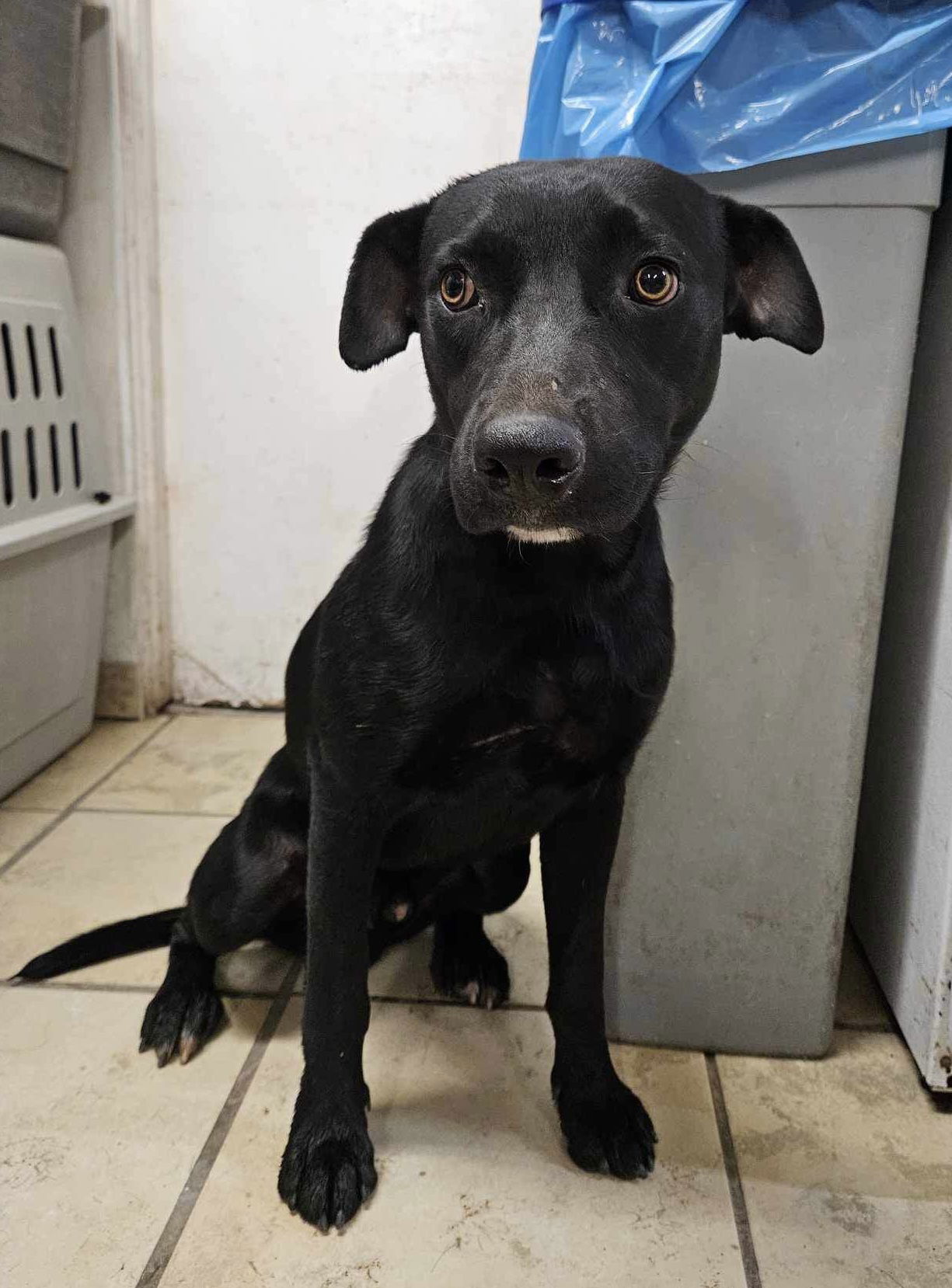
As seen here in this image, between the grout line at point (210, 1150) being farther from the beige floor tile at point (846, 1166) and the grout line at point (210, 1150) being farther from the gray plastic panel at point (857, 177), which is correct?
the gray plastic panel at point (857, 177)

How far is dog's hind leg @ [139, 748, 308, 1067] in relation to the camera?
4.12 feet

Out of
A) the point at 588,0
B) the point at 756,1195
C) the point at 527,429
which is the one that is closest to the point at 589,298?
the point at 527,429

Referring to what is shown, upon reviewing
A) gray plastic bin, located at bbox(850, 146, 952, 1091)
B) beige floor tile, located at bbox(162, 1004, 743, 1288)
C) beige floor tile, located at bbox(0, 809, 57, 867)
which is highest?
gray plastic bin, located at bbox(850, 146, 952, 1091)

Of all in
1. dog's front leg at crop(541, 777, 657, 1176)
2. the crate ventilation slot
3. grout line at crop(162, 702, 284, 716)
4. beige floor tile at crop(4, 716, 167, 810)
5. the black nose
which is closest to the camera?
the black nose

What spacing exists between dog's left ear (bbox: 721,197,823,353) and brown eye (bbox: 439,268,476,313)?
26 centimetres

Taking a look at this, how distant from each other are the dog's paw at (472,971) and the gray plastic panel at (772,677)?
159 millimetres

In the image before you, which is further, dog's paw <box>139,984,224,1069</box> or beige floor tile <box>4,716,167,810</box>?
beige floor tile <box>4,716,167,810</box>

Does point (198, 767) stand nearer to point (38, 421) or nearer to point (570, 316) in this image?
point (38, 421)

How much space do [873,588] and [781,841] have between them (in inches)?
12.3

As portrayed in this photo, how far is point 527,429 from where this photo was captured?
30.9 inches

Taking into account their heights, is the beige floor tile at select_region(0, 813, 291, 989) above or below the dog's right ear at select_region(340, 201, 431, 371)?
below

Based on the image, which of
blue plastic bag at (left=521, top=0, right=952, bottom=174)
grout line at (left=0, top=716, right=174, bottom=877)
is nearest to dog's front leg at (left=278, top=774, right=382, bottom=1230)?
blue plastic bag at (left=521, top=0, right=952, bottom=174)

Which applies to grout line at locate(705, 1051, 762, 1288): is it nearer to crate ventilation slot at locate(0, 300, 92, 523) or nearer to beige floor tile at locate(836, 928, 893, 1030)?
beige floor tile at locate(836, 928, 893, 1030)

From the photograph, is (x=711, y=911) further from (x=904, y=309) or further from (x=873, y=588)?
(x=904, y=309)
